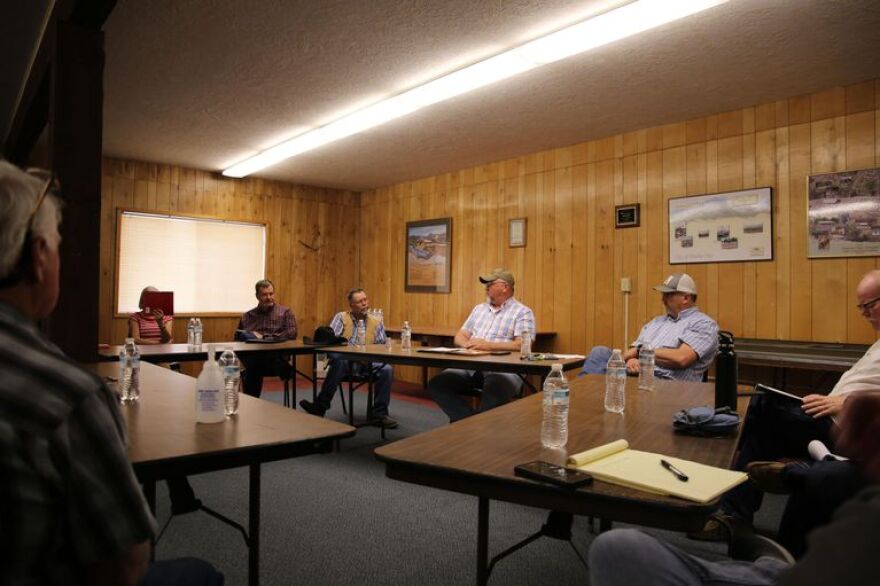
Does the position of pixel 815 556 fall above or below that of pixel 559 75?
below

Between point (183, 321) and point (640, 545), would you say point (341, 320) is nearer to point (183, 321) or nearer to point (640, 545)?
point (183, 321)

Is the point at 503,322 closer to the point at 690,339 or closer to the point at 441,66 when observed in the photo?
the point at 690,339

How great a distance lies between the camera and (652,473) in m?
1.24

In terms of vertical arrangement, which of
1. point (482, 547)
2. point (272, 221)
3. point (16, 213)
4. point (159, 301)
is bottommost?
point (482, 547)

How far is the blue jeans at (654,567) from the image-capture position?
3.43 feet

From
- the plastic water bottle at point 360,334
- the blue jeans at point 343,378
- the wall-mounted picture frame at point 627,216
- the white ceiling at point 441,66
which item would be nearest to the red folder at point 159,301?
the white ceiling at point 441,66

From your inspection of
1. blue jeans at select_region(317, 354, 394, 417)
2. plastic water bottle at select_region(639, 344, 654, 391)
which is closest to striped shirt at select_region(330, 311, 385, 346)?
blue jeans at select_region(317, 354, 394, 417)

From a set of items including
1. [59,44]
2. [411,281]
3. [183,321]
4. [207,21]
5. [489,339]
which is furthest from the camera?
[411,281]

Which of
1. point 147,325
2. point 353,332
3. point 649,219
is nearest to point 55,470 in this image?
point 353,332

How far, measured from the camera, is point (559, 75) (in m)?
3.76

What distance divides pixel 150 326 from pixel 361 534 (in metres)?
3.63

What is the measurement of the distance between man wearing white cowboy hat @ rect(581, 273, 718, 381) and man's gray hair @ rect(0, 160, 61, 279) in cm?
281

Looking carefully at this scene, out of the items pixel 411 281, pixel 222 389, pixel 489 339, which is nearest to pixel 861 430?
pixel 222 389

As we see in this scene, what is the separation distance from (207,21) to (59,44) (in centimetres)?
74
